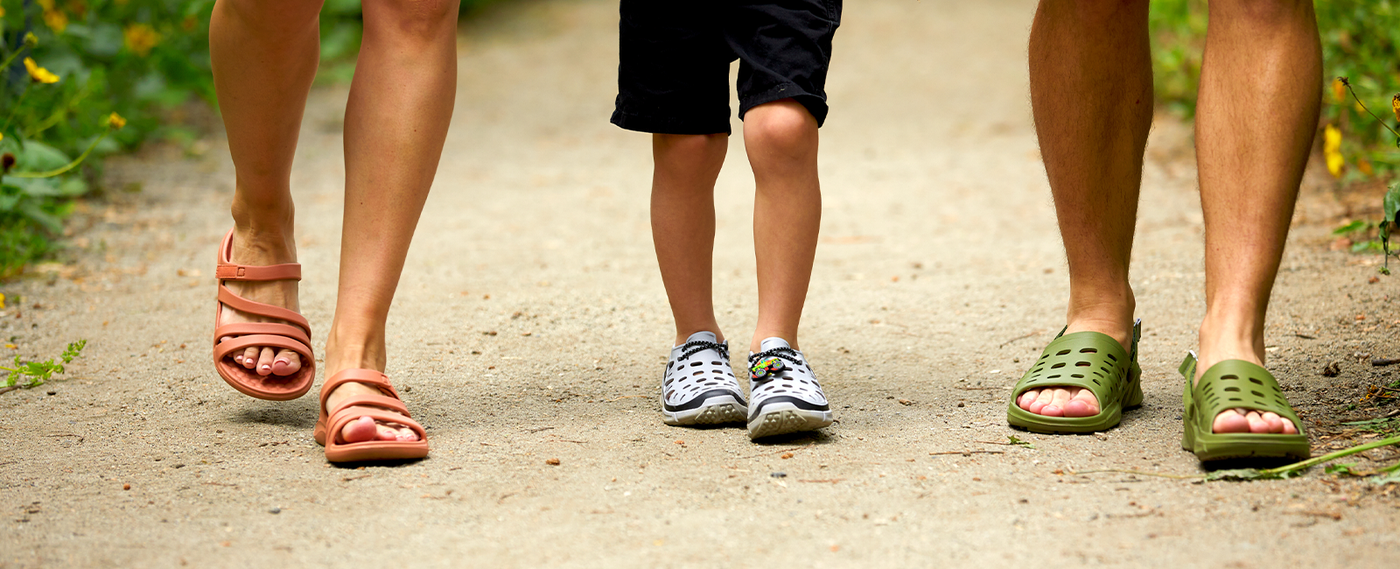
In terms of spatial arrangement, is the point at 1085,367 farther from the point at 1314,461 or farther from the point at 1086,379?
the point at 1314,461

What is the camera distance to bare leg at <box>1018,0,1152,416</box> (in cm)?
184

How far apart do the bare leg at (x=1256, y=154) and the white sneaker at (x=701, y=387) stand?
2.30 feet

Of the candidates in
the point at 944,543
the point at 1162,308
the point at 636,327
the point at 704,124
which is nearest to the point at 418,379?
the point at 636,327

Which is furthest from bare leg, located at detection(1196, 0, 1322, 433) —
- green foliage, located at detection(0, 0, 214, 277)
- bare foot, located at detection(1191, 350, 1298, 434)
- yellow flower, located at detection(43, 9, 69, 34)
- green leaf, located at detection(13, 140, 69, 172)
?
yellow flower, located at detection(43, 9, 69, 34)

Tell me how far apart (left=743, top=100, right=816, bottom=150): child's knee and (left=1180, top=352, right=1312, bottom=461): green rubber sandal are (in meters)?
0.67

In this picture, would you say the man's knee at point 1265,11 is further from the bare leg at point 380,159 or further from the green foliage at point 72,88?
the green foliage at point 72,88

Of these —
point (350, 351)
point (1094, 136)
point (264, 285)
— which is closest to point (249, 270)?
point (264, 285)

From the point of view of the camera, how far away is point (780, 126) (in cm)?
170

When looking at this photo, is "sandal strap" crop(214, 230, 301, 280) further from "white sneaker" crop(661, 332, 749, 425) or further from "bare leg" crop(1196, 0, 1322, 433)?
"bare leg" crop(1196, 0, 1322, 433)

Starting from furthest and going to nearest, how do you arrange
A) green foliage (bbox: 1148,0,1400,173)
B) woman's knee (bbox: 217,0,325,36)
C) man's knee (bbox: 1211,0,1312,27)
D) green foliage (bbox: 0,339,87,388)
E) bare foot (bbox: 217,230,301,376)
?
green foliage (bbox: 1148,0,1400,173) < green foliage (bbox: 0,339,87,388) < bare foot (bbox: 217,230,301,376) < woman's knee (bbox: 217,0,325,36) < man's knee (bbox: 1211,0,1312,27)

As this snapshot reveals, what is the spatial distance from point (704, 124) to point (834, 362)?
65 cm

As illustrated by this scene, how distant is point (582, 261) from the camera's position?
3.33 metres

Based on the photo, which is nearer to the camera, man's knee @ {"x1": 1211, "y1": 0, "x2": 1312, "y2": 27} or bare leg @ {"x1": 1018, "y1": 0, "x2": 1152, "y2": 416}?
man's knee @ {"x1": 1211, "y1": 0, "x2": 1312, "y2": 27}

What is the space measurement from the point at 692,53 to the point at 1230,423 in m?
0.98
